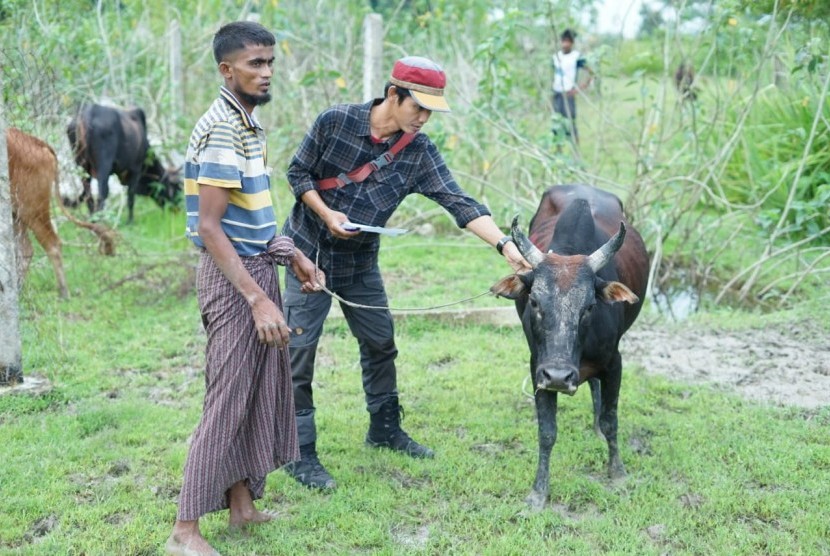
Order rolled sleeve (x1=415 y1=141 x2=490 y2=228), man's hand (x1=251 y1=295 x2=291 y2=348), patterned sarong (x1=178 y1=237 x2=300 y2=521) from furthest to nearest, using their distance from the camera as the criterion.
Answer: rolled sleeve (x1=415 y1=141 x2=490 y2=228), patterned sarong (x1=178 y1=237 x2=300 y2=521), man's hand (x1=251 y1=295 x2=291 y2=348)

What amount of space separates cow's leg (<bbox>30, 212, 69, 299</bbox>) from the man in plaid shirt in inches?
141

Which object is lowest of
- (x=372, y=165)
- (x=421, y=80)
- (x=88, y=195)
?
(x=88, y=195)

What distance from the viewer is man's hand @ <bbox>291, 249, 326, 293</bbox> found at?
12.1ft

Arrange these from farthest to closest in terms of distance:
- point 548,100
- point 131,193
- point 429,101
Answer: point 131,193 → point 548,100 → point 429,101

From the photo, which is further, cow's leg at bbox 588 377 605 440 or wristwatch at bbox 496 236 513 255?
cow's leg at bbox 588 377 605 440

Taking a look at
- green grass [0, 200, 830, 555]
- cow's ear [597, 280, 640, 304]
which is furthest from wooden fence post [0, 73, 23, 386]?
cow's ear [597, 280, 640, 304]

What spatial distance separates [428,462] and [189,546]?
144 cm

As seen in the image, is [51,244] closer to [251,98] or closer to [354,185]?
[354,185]

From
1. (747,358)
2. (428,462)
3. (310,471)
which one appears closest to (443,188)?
(428,462)

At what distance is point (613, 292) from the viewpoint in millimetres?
3955

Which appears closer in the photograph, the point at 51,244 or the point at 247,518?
the point at 247,518

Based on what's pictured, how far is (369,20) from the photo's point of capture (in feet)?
29.5

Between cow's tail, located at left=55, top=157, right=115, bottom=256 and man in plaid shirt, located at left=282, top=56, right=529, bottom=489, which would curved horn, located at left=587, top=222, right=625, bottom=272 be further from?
cow's tail, located at left=55, top=157, right=115, bottom=256

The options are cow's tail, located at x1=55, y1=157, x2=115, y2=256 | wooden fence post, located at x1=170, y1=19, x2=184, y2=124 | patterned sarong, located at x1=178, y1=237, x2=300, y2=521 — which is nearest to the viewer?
patterned sarong, located at x1=178, y1=237, x2=300, y2=521
